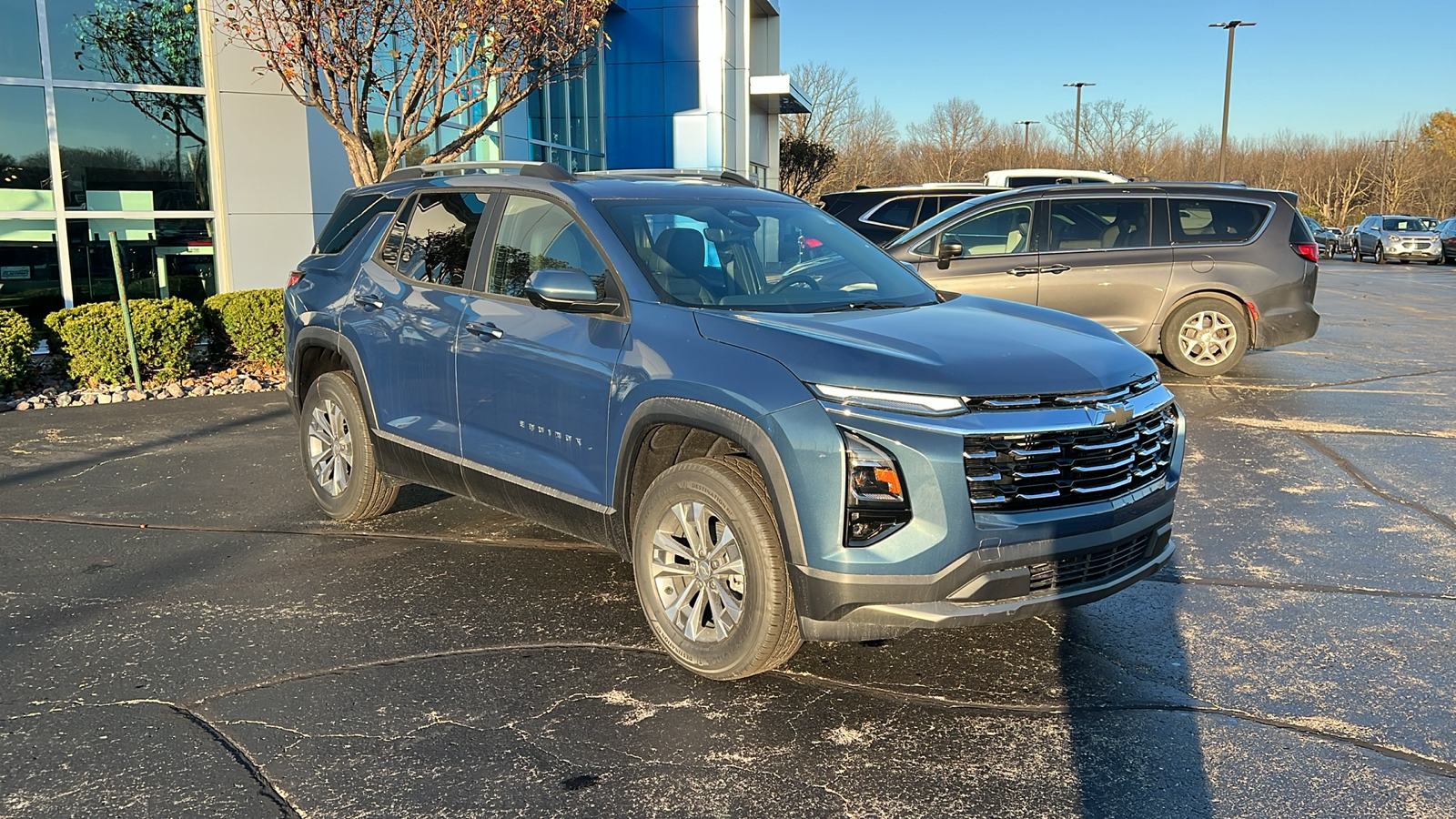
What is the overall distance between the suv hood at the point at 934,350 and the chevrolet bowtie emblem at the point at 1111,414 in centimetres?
8

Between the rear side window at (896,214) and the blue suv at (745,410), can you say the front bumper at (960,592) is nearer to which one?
the blue suv at (745,410)

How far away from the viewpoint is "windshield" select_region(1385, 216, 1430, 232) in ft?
129

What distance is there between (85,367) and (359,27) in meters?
3.94

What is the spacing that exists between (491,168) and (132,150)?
28.0ft

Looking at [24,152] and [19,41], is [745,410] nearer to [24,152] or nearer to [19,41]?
[24,152]

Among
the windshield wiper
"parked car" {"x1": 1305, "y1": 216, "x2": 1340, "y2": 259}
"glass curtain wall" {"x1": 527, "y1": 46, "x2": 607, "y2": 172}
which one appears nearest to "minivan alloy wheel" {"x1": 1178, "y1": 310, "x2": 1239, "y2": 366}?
the windshield wiper

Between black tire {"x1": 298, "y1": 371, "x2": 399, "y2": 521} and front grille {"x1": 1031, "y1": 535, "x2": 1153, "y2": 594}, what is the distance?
11.3 feet

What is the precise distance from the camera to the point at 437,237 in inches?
213

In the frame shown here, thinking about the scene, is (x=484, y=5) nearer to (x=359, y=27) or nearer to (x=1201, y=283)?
(x=359, y=27)

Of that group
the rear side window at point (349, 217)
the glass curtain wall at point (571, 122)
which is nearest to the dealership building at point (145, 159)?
the rear side window at point (349, 217)

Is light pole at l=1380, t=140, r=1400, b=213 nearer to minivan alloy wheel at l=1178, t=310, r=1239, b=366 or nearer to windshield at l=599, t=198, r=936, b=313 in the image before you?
minivan alloy wheel at l=1178, t=310, r=1239, b=366

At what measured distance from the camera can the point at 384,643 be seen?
4.38 m

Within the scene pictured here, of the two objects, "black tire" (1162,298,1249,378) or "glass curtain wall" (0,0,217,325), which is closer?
"black tire" (1162,298,1249,378)

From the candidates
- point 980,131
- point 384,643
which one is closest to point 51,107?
point 384,643
